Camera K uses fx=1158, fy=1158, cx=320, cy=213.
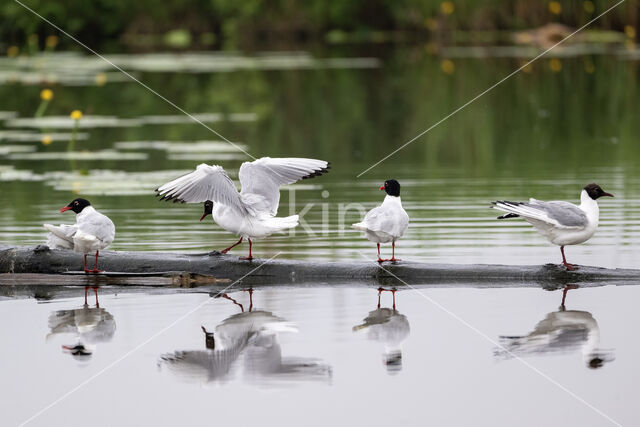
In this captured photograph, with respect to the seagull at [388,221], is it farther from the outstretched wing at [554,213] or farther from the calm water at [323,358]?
the outstretched wing at [554,213]

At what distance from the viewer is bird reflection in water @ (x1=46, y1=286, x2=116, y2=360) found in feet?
22.6

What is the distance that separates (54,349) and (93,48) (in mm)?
42750

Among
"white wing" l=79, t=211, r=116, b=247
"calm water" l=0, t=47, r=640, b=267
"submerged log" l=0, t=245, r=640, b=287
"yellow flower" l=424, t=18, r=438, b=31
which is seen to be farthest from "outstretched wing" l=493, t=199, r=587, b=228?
"yellow flower" l=424, t=18, r=438, b=31

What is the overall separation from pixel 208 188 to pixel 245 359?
6.47ft

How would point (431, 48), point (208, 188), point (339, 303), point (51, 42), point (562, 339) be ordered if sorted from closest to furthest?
point (562, 339) < point (339, 303) < point (208, 188) < point (51, 42) < point (431, 48)

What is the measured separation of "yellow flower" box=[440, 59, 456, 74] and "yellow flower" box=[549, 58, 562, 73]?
295 cm

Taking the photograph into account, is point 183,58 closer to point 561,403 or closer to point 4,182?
point 4,182

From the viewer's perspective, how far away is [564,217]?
7.92m

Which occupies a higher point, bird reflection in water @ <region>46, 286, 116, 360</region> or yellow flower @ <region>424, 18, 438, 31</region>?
yellow flower @ <region>424, 18, 438, 31</region>

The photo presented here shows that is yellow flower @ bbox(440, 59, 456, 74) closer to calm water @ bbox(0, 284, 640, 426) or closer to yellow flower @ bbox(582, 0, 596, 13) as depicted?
yellow flower @ bbox(582, 0, 596, 13)

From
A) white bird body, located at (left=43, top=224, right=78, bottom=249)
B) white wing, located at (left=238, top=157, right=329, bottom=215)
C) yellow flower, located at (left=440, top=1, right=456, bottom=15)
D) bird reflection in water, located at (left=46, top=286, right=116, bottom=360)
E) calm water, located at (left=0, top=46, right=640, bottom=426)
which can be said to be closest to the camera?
calm water, located at (left=0, top=46, right=640, bottom=426)

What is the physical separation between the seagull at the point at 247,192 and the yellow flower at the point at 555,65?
26.1m

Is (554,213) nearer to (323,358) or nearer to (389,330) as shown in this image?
(389,330)

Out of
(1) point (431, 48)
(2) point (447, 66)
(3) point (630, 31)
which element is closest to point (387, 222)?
(2) point (447, 66)
